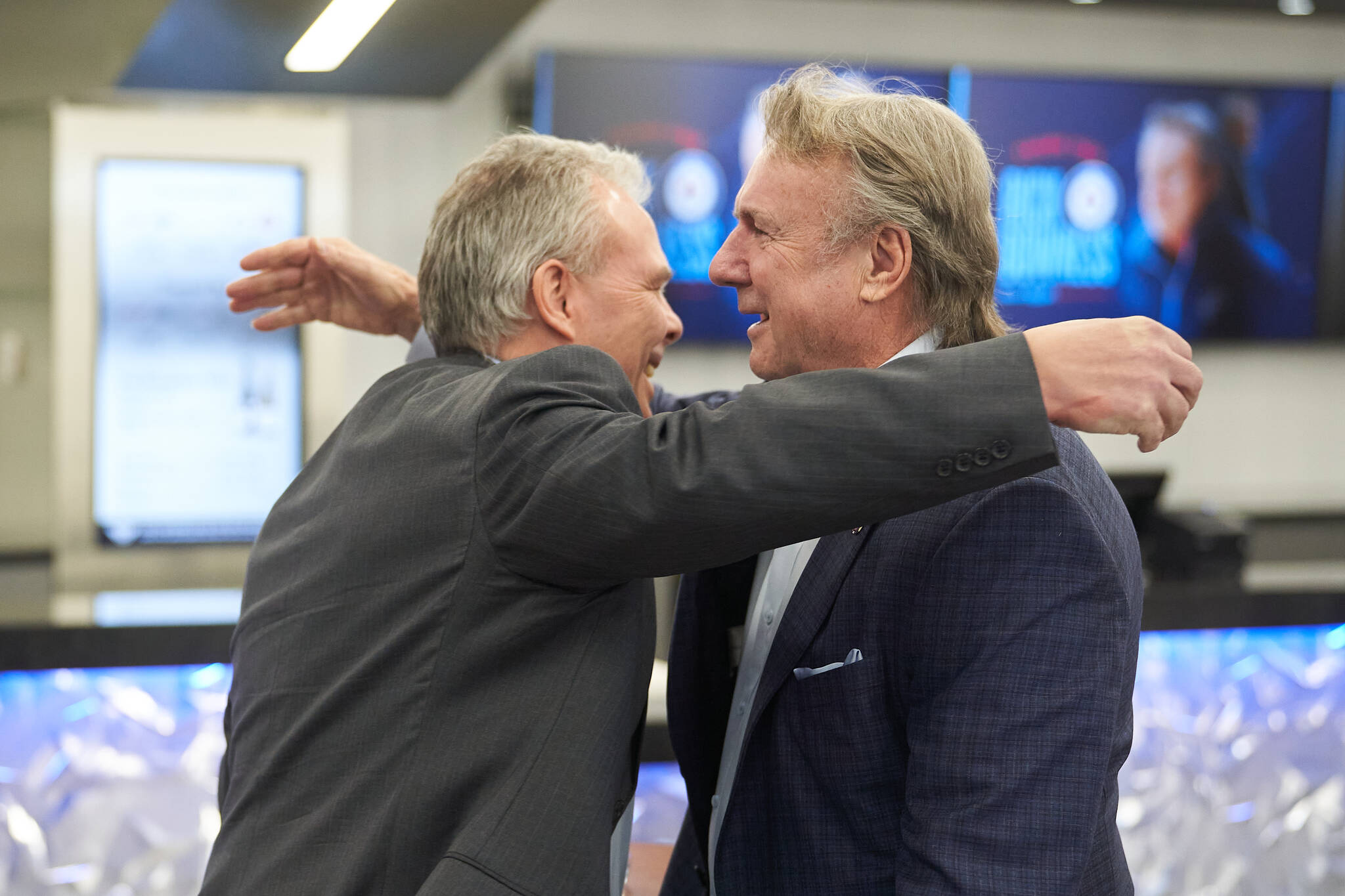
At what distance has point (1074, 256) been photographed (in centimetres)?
424

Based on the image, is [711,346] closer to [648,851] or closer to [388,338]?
[388,338]

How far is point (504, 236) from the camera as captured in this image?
1.22 metres

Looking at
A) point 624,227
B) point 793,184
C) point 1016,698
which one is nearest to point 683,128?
point 624,227

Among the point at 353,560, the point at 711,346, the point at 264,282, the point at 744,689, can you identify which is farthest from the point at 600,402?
the point at 711,346

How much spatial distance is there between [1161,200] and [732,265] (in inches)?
141

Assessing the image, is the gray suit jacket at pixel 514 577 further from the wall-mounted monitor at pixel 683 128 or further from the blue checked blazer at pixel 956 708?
the wall-mounted monitor at pixel 683 128

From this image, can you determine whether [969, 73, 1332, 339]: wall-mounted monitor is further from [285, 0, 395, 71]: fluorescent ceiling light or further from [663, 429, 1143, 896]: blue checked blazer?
[663, 429, 1143, 896]: blue checked blazer

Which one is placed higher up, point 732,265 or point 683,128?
point 683,128

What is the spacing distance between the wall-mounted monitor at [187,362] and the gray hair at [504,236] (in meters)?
2.30

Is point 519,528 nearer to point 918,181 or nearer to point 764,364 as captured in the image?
point 764,364

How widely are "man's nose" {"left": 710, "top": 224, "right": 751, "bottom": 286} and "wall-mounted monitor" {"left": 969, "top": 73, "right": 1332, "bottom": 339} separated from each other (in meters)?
3.07

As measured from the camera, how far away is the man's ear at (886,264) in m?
1.12

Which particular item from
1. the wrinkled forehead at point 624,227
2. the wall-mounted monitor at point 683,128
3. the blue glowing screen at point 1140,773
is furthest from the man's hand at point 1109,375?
the wall-mounted monitor at point 683,128

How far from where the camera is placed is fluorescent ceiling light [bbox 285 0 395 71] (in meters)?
1.25
